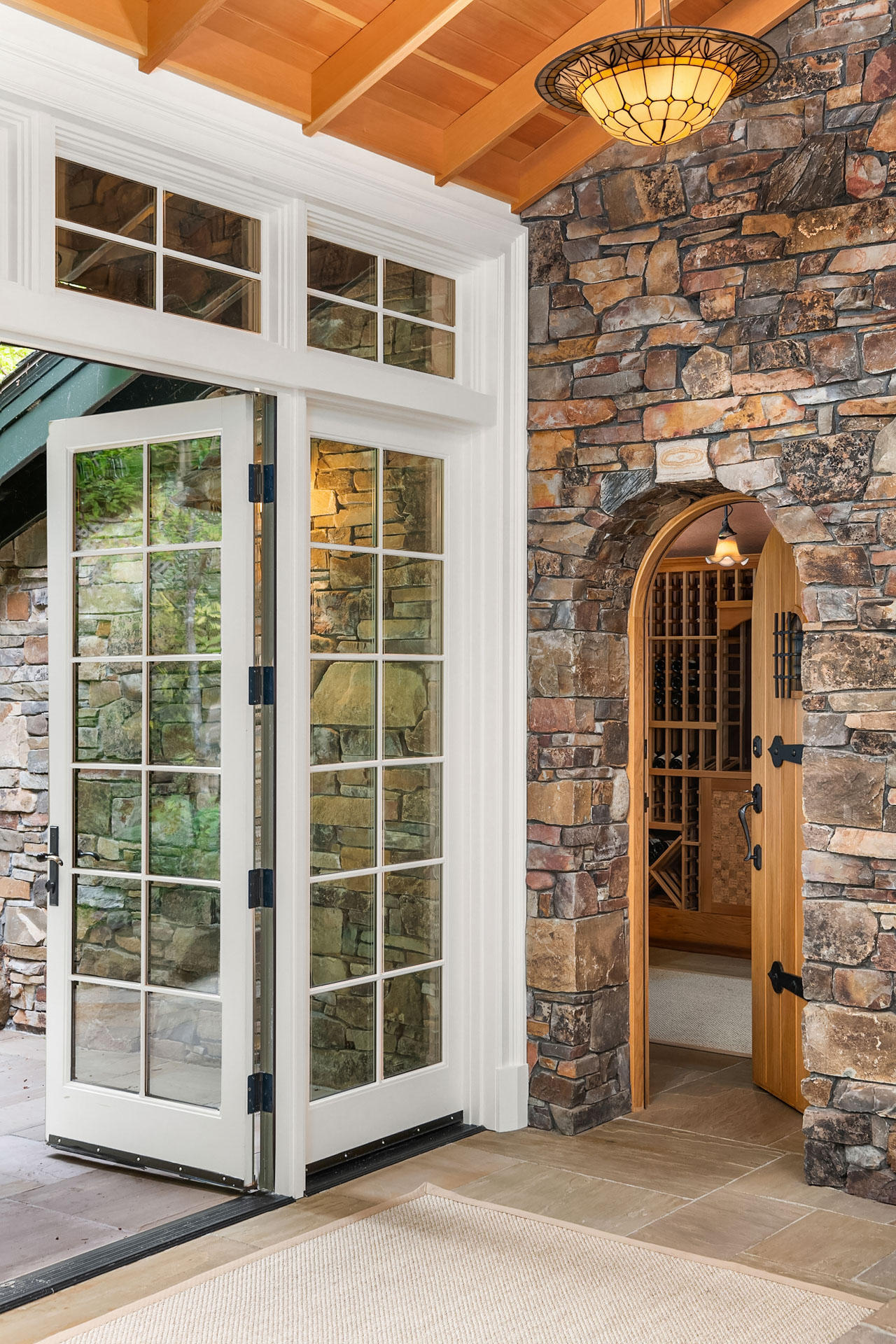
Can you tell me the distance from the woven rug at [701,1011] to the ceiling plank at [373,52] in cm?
417

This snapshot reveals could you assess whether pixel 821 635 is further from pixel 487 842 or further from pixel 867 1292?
pixel 867 1292

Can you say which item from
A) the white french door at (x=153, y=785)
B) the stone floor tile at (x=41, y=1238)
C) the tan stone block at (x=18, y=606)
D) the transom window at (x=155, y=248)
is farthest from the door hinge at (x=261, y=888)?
the tan stone block at (x=18, y=606)

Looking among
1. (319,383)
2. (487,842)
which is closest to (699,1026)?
(487,842)

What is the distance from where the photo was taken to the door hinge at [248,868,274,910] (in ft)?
13.4

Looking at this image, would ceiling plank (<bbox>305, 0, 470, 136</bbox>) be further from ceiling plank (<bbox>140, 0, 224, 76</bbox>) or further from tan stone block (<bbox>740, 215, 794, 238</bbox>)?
tan stone block (<bbox>740, 215, 794, 238</bbox>)

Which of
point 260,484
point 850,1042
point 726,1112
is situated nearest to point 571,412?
point 260,484

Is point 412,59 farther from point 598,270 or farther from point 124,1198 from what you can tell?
point 124,1198

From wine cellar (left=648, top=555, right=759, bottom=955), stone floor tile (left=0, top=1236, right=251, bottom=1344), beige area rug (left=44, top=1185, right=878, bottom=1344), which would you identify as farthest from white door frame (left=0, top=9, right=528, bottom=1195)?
wine cellar (left=648, top=555, right=759, bottom=955)

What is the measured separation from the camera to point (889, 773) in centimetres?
410

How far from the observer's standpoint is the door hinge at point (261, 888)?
4086 mm

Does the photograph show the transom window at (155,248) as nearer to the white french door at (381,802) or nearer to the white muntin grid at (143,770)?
the white muntin grid at (143,770)

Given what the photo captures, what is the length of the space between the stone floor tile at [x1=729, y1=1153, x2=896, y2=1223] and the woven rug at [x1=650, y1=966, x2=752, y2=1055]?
1.48 meters

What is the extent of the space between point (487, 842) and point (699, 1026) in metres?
2.06

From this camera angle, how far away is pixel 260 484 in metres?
4.11
